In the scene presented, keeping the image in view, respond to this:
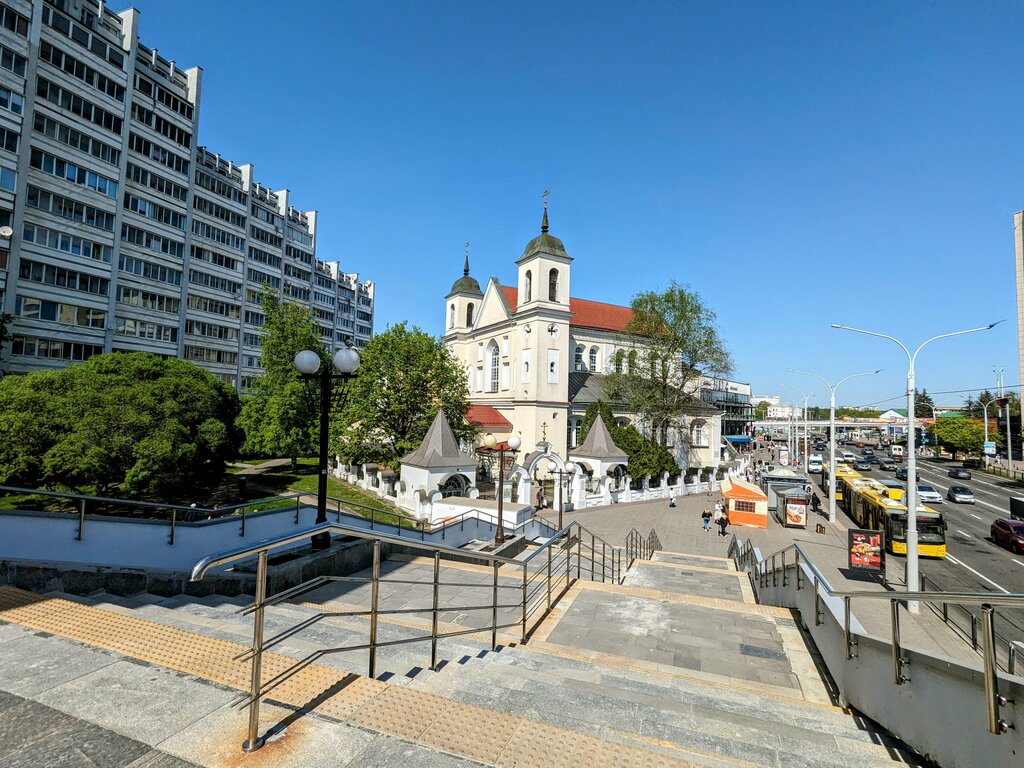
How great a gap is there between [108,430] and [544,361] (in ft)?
100

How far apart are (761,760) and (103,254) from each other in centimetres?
4696

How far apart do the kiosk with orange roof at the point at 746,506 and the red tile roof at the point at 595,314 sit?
76.2 ft

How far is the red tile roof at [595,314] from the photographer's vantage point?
168 feet

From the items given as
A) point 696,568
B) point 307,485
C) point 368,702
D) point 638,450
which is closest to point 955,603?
point 368,702

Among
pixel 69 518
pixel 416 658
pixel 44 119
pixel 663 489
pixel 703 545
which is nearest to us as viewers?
pixel 416 658

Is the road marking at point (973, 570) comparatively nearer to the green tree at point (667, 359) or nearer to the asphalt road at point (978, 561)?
the asphalt road at point (978, 561)

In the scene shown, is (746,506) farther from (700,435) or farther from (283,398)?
(283,398)

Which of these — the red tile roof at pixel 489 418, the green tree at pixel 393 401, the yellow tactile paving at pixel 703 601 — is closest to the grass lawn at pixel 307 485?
the green tree at pixel 393 401

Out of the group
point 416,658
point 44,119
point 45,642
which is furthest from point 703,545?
point 44,119

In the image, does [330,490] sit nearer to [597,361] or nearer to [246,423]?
[246,423]

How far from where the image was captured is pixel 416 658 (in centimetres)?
525

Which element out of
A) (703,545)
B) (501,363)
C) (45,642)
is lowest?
(703,545)

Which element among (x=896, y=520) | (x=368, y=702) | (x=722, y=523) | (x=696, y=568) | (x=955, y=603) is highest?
(x=955, y=603)

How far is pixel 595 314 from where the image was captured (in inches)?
2185
